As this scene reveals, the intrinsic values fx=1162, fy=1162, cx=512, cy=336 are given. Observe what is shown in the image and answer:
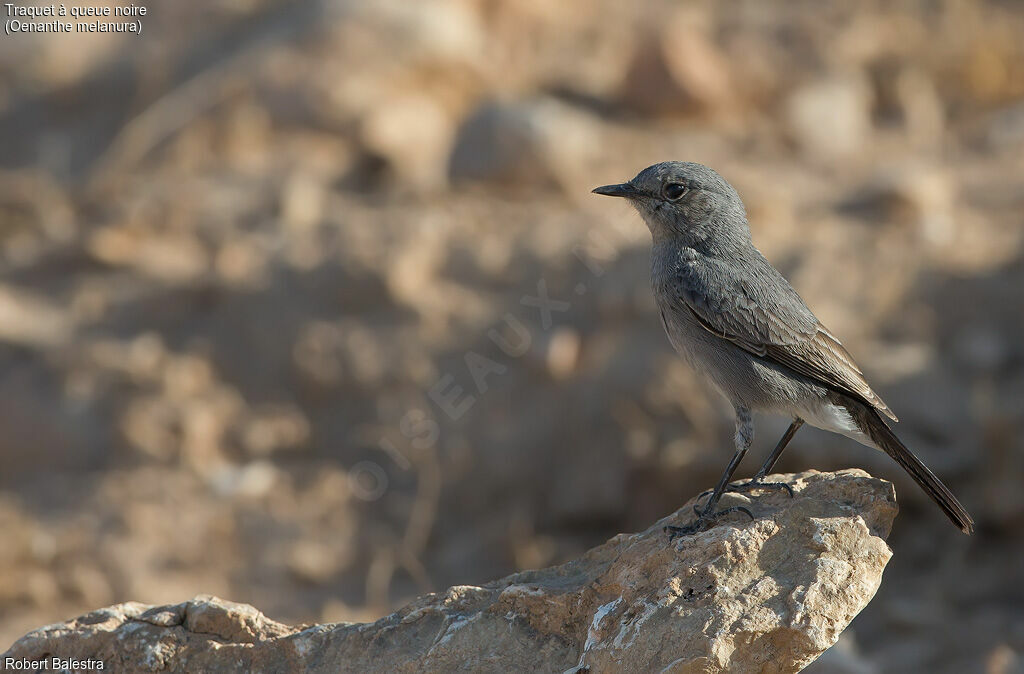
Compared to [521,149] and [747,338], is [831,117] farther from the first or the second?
[747,338]

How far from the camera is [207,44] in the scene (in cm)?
1188

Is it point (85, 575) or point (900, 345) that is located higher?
point (85, 575)

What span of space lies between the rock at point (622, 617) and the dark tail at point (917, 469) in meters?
0.25

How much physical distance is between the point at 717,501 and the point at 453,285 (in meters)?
5.58

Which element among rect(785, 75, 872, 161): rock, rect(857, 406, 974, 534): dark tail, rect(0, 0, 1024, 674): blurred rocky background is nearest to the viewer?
rect(857, 406, 974, 534): dark tail

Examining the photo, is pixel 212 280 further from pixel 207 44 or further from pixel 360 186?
pixel 207 44

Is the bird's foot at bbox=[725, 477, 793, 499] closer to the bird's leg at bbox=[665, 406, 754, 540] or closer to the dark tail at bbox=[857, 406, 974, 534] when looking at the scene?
the bird's leg at bbox=[665, 406, 754, 540]

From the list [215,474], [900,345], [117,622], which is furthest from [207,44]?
[117,622]

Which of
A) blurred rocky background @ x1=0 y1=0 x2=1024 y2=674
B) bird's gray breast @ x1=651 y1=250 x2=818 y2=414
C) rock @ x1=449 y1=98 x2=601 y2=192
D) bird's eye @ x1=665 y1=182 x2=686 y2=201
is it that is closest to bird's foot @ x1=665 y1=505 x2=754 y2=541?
bird's gray breast @ x1=651 y1=250 x2=818 y2=414

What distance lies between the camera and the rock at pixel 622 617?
13.6ft

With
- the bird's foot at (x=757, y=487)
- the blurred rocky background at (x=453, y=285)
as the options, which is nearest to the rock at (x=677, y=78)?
the blurred rocky background at (x=453, y=285)

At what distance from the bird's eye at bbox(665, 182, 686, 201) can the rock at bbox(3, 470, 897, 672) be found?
1402mm

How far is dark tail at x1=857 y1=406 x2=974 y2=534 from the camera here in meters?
4.66

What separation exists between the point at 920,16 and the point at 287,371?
7.88m
